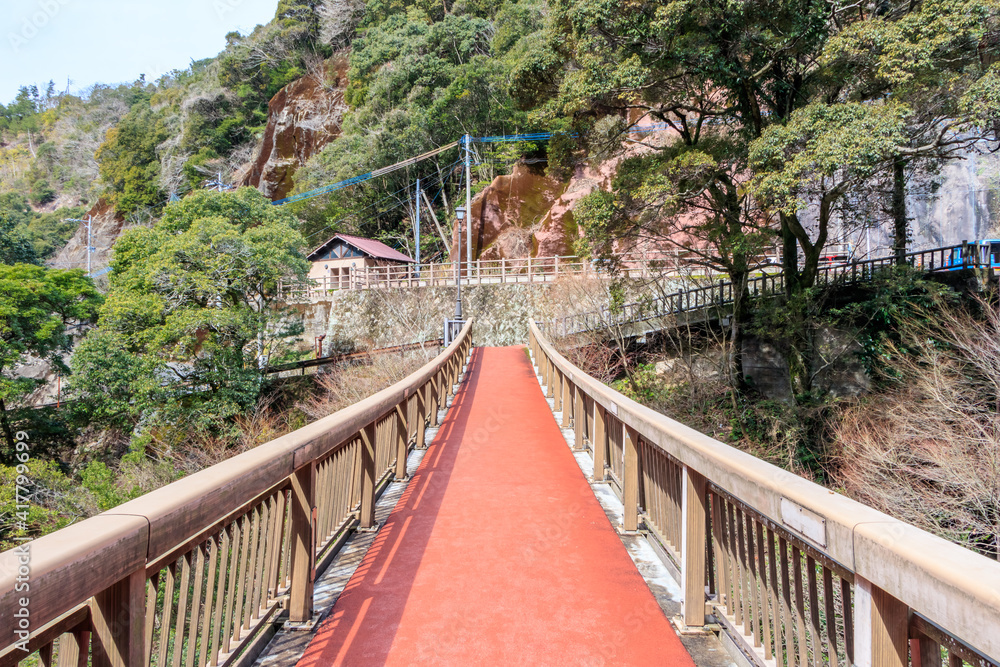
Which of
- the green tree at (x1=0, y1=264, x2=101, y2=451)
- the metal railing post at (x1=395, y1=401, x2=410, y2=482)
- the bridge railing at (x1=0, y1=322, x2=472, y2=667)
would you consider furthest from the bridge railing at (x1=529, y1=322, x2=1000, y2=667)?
the green tree at (x1=0, y1=264, x2=101, y2=451)

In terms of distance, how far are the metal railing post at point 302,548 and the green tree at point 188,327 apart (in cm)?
2040

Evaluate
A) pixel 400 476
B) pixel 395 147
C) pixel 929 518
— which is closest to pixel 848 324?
pixel 929 518

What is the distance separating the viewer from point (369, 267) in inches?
1439

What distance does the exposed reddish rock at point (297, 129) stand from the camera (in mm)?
55500

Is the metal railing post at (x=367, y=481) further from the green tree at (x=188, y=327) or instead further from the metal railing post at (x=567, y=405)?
the green tree at (x=188, y=327)

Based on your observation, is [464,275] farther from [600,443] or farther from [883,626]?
[883,626]

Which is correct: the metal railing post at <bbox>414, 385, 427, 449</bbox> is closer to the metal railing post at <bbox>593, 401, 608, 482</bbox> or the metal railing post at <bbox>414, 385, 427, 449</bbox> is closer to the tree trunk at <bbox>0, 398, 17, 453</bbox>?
the metal railing post at <bbox>593, 401, 608, 482</bbox>

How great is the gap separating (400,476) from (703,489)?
3529 mm

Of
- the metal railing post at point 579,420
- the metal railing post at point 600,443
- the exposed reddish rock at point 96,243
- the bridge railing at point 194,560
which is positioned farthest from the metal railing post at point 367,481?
the exposed reddish rock at point 96,243

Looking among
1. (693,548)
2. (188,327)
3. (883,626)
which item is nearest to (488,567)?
(693,548)

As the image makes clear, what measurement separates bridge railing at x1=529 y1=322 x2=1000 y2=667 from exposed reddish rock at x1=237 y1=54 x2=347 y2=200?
57.8 metres

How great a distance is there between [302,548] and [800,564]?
2316mm

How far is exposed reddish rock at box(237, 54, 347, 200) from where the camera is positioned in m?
55.5

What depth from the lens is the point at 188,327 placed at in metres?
20.6
